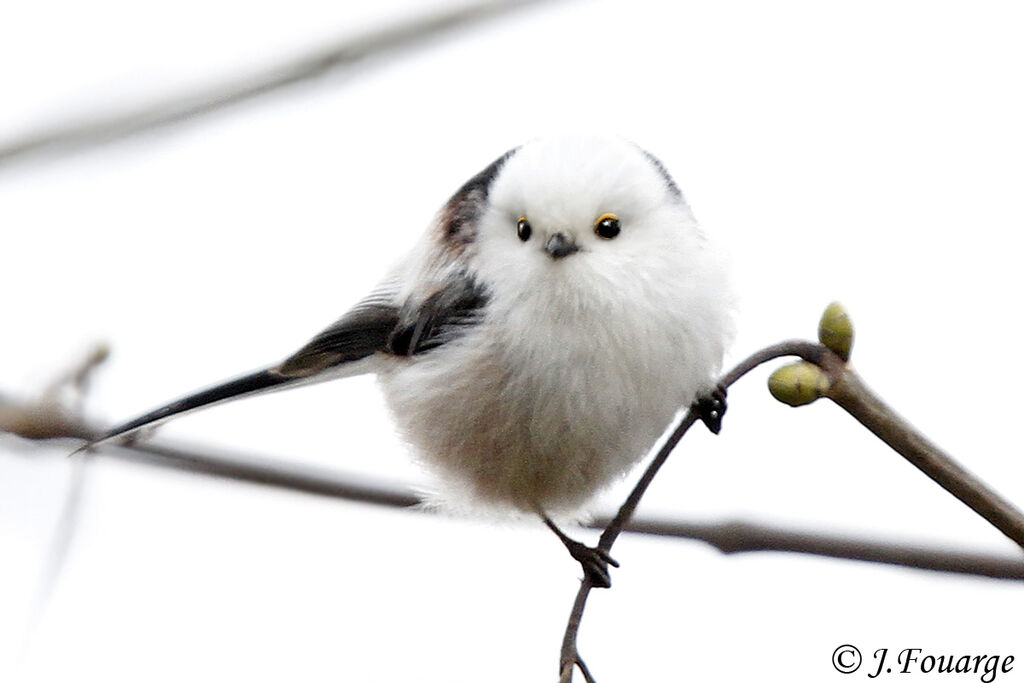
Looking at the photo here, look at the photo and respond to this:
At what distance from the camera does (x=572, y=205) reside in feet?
5.14

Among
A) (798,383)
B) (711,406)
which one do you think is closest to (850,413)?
(798,383)

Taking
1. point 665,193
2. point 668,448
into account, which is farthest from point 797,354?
point 665,193

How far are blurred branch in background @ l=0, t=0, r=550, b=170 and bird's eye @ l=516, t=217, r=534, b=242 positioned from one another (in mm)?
864

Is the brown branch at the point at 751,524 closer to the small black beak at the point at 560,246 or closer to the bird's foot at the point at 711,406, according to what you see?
the small black beak at the point at 560,246

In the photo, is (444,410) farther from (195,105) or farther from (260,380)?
(195,105)

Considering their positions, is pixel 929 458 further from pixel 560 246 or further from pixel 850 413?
pixel 560 246

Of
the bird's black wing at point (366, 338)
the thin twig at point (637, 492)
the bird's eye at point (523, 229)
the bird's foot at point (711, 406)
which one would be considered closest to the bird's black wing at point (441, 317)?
the bird's black wing at point (366, 338)

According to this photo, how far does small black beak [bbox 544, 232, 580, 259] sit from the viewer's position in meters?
1.57

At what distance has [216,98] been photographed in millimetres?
727

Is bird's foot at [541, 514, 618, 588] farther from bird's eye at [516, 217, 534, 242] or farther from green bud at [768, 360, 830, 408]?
green bud at [768, 360, 830, 408]

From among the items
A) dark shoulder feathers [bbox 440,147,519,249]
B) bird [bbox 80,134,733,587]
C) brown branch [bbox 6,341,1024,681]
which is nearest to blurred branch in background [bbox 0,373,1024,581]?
brown branch [bbox 6,341,1024,681]

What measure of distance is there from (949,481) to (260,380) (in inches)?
49.6

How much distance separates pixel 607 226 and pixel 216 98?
94 centimetres

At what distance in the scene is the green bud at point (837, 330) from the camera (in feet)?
3.69
